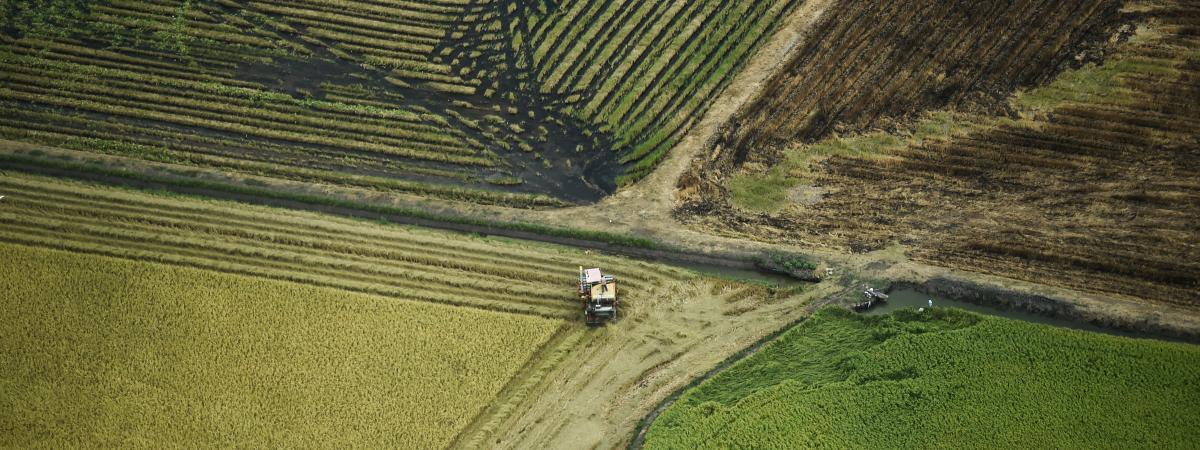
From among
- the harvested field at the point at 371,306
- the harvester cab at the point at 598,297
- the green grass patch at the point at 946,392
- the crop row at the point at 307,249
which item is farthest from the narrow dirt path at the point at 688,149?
the green grass patch at the point at 946,392

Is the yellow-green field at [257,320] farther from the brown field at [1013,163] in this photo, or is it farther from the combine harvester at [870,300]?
the brown field at [1013,163]

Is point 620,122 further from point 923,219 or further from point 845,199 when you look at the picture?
point 923,219

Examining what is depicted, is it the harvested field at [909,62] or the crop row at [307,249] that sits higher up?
the harvested field at [909,62]

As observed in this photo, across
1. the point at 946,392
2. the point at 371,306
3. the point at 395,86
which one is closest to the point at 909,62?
the point at 946,392

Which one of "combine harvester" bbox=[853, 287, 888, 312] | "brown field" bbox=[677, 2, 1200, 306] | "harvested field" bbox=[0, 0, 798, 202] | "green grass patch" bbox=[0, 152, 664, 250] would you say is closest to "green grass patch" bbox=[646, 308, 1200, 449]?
"combine harvester" bbox=[853, 287, 888, 312]

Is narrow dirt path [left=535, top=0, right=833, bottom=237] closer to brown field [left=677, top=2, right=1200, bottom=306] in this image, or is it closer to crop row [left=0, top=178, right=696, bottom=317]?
brown field [left=677, top=2, right=1200, bottom=306]

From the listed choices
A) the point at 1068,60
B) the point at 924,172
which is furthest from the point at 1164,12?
the point at 924,172
